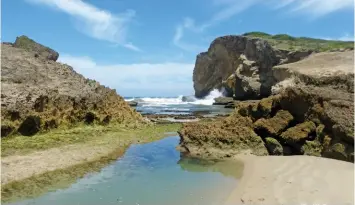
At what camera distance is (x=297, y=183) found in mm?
9703

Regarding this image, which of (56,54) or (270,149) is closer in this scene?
(270,149)

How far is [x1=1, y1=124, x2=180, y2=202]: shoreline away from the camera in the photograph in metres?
10.4

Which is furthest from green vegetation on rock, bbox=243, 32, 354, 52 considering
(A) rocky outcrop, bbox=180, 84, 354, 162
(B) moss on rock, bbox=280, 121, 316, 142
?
(B) moss on rock, bbox=280, 121, 316, 142

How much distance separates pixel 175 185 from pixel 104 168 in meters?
3.40

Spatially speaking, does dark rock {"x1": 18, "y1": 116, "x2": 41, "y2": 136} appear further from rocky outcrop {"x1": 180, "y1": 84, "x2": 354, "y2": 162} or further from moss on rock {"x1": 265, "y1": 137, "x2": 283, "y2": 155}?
moss on rock {"x1": 265, "y1": 137, "x2": 283, "y2": 155}

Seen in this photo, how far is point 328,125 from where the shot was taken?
43.5ft

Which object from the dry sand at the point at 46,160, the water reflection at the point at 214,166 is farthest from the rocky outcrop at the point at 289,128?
the dry sand at the point at 46,160

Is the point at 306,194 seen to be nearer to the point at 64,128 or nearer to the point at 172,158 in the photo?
the point at 172,158

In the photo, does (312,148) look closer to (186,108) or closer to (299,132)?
(299,132)

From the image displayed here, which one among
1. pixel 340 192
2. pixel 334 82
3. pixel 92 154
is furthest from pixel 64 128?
pixel 340 192

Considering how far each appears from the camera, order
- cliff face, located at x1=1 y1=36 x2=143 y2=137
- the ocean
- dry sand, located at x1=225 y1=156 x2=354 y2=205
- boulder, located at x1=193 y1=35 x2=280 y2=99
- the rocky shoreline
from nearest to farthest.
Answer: dry sand, located at x1=225 y1=156 x2=354 y2=205, the rocky shoreline, cliff face, located at x1=1 y1=36 x2=143 y2=137, the ocean, boulder, located at x1=193 y1=35 x2=280 y2=99

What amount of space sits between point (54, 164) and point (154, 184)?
13.9ft

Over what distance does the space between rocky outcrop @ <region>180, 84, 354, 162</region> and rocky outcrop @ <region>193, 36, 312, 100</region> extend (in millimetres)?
53656

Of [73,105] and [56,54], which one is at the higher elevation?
[56,54]
